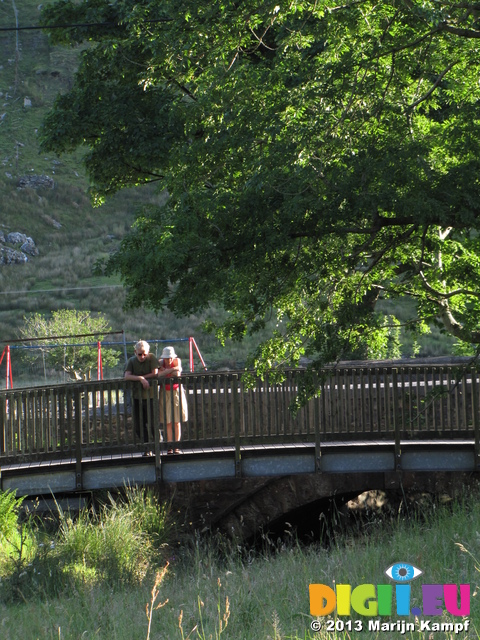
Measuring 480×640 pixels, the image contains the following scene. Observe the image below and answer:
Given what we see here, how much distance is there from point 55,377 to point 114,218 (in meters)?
35.3

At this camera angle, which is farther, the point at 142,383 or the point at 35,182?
the point at 35,182

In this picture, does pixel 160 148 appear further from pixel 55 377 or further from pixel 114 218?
pixel 114 218

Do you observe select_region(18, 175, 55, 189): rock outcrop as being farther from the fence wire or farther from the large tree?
the large tree

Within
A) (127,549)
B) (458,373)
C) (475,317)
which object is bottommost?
(127,549)

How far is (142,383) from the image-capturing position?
1244 cm

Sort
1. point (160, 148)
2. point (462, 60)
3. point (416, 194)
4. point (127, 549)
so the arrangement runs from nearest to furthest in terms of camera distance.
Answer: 1. point (416, 194)
2. point (462, 60)
3. point (127, 549)
4. point (160, 148)

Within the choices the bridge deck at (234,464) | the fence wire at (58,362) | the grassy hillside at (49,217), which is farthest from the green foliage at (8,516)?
the grassy hillside at (49,217)

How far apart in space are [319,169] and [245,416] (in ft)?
18.1

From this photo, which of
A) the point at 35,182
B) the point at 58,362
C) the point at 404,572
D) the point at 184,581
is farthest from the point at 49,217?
the point at 404,572

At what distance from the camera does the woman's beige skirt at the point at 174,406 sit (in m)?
12.4

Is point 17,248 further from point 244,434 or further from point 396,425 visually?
point 396,425

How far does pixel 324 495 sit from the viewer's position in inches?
512

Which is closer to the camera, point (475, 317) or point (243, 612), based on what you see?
point (243, 612)

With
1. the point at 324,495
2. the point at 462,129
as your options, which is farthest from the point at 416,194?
the point at 324,495
